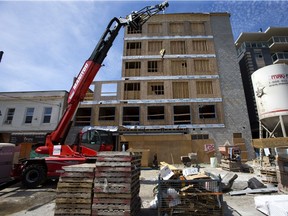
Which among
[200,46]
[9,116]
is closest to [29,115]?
[9,116]

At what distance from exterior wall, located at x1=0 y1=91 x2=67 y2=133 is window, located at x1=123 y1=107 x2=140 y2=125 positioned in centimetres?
742

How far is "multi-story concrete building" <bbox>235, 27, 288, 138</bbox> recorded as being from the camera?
27750mm

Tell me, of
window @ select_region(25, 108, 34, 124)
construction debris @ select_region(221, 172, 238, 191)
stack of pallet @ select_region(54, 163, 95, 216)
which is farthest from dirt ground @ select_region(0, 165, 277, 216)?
window @ select_region(25, 108, 34, 124)

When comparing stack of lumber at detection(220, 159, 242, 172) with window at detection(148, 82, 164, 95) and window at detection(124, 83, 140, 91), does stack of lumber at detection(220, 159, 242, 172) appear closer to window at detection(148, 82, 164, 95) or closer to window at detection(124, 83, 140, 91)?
window at detection(148, 82, 164, 95)

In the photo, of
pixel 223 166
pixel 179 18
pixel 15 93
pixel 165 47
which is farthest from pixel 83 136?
pixel 179 18

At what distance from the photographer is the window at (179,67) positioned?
24.1 meters

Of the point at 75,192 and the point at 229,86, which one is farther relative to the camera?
the point at 229,86

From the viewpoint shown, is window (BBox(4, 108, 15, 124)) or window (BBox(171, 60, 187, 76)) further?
window (BBox(171, 60, 187, 76))

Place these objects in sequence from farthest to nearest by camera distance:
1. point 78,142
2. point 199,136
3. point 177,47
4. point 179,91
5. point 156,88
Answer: point 177,47
point 156,88
point 179,91
point 199,136
point 78,142

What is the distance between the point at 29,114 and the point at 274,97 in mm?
23943

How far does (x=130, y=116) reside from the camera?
2192 cm

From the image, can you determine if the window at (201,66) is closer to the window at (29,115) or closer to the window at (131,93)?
the window at (131,93)

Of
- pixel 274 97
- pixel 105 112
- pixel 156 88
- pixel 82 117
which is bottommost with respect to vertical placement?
pixel 274 97

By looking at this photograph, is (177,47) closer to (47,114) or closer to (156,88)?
(156,88)
